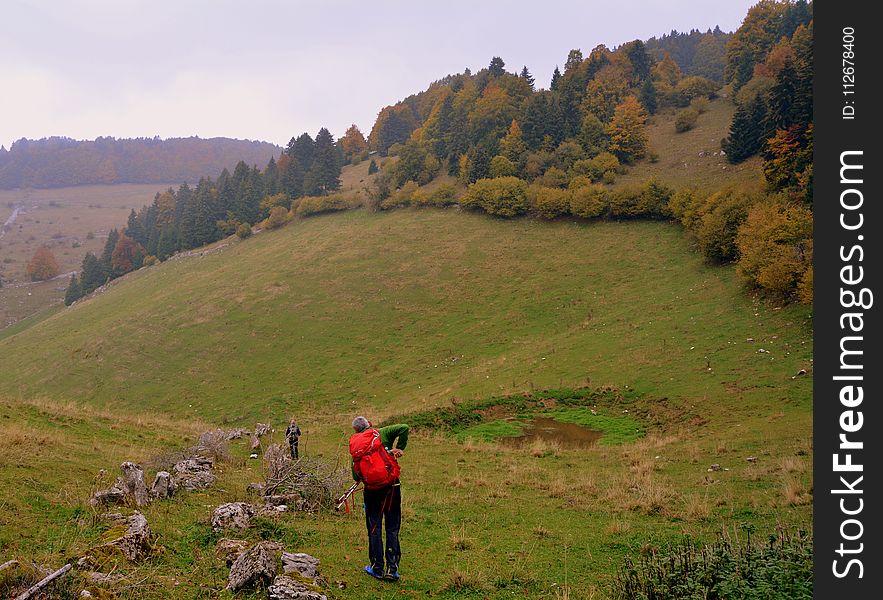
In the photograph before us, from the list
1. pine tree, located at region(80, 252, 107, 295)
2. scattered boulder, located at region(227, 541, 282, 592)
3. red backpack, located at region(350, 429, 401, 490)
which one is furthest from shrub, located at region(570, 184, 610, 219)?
pine tree, located at region(80, 252, 107, 295)

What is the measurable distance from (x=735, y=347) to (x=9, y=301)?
123m

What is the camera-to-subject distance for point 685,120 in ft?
→ 248

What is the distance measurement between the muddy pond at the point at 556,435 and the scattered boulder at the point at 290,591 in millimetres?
15366

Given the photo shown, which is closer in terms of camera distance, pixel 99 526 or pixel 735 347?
pixel 99 526

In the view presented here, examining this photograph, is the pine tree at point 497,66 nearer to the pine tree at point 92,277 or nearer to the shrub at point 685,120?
the shrub at point 685,120

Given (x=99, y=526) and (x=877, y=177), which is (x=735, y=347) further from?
(x=99, y=526)

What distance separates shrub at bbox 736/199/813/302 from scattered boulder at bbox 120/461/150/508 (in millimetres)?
28322

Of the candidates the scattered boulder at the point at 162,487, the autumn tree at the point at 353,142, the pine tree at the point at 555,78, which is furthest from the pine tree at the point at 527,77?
the scattered boulder at the point at 162,487

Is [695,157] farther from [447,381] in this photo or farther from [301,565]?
[301,565]

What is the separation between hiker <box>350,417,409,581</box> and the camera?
6.91 meters

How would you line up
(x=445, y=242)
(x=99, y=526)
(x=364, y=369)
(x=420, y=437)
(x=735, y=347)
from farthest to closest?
1. (x=445, y=242)
2. (x=364, y=369)
3. (x=735, y=347)
4. (x=420, y=437)
5. (x=99, y=526)

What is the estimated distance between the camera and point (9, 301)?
334ft

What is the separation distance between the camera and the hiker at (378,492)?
691 cm

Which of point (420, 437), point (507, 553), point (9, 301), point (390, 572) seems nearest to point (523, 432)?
point (420, 437)
